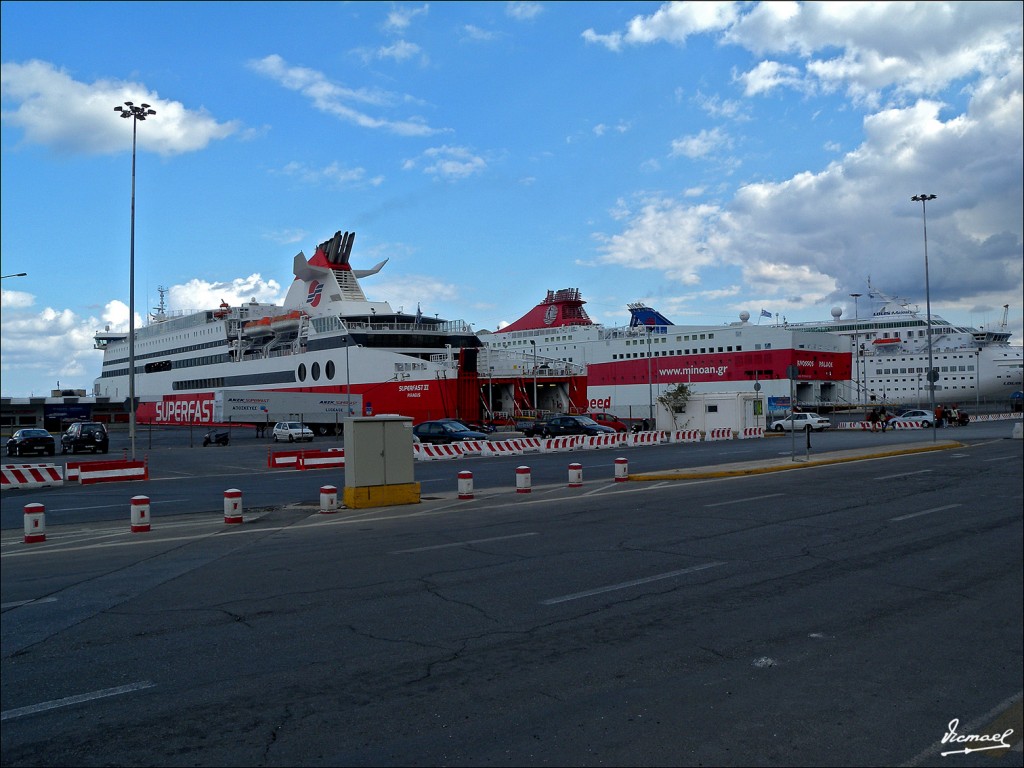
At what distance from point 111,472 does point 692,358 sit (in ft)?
205

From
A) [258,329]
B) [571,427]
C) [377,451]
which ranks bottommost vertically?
[377,451]

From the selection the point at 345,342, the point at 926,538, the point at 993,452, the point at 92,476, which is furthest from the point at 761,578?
the point at 345,342

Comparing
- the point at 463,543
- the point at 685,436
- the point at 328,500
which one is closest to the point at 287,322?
the point at 685,436

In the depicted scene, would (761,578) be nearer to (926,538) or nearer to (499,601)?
(499,601)

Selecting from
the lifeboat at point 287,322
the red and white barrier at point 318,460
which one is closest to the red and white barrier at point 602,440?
the red and white barrier at point 318,460

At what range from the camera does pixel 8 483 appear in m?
22.7

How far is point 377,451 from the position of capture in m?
17.0

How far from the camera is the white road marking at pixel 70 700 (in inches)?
224

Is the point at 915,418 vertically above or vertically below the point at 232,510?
above

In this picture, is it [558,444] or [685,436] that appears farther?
[685,436]

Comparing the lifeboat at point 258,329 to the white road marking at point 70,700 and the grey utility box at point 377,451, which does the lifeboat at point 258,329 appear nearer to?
the grey utility box at point 377,451

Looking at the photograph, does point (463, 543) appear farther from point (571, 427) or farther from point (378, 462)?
point (571, 427)

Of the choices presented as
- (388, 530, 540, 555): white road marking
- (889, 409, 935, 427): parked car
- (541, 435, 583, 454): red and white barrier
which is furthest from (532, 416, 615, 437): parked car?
(388, 530, 540, 555): white road marking

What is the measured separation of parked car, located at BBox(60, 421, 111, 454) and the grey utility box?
2618 cm
